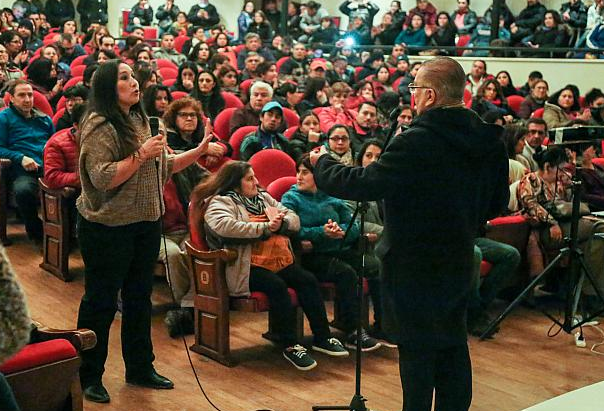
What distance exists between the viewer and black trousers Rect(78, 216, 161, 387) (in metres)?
3.22

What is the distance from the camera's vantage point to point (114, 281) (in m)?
3.26

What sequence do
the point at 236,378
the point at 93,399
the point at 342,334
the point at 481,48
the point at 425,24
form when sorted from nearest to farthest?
the point at 93,399
the point at 236,378
the point at 342,334
the point at 481,48
the point at 425,24

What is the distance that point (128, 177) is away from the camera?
10.3 ft

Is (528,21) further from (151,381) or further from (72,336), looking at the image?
(72,336)

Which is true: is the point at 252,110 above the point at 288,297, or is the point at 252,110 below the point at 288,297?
above

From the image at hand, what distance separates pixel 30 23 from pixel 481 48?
18.0 ft

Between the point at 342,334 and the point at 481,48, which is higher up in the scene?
the point at 481,48

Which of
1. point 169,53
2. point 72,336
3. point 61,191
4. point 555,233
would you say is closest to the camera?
point 72,336

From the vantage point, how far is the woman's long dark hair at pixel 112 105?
316 cm

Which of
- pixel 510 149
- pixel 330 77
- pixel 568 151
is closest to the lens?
pixel 568 151

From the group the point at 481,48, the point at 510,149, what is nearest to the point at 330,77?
the point at 481,48

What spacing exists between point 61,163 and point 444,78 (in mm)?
3032

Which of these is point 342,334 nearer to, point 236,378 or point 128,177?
point 236,378

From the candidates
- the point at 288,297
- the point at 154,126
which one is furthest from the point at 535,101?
the point at 154,126
